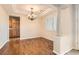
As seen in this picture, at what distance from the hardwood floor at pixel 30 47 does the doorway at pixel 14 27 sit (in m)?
0.13

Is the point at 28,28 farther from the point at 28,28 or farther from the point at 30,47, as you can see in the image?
the point at 30,47

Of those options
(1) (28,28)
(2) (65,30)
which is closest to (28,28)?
(1) (28,28)

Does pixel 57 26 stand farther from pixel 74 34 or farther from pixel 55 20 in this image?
pixel 74 34

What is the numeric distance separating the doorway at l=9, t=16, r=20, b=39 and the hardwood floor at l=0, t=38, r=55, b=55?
0.13m

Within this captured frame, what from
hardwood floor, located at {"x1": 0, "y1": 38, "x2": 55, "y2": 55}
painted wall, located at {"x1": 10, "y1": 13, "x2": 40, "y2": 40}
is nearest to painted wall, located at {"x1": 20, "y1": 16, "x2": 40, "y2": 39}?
painted wall, located at {"x1": 10, "y1": 13, "x2": 40, "y2": 40}

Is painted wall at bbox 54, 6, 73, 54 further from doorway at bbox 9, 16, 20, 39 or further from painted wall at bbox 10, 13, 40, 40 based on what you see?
doorway at bbox 9, 16, 20, 39

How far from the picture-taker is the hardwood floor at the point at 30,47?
1792 millimetres

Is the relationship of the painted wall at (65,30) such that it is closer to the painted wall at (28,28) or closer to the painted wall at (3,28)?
the painted wall at (28,28)

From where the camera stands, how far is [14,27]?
1.96 m

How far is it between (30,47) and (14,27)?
20.7 inches

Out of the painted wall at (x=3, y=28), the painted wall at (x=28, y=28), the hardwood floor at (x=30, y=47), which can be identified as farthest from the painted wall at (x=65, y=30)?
the painted wall at (x=3, y=28)

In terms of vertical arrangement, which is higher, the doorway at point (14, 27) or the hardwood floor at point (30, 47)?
the doorway at point (14, 27)
